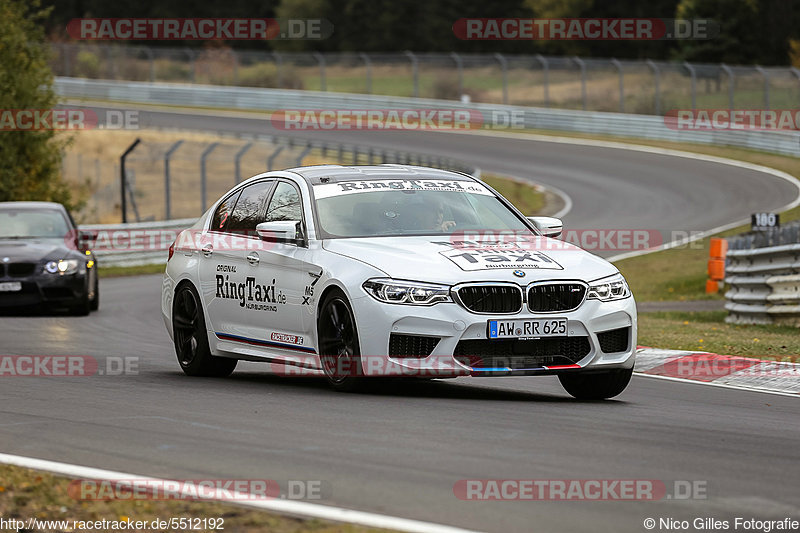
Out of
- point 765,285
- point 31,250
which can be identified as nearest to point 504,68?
point 765,285

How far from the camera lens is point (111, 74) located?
67.4 meters

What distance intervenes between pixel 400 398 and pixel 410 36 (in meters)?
85.9

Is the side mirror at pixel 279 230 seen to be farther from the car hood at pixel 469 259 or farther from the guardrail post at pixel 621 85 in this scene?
the guardrail post at pixel 621 85

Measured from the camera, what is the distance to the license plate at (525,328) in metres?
9.04

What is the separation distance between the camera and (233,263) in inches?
432

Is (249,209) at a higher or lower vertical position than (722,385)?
higher

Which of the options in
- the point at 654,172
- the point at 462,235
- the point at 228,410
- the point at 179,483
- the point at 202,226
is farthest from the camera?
the point at 654,172

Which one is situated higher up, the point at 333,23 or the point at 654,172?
the point at 333,23

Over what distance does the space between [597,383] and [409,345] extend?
1.55 metres

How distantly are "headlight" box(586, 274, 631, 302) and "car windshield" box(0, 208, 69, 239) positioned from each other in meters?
11.9

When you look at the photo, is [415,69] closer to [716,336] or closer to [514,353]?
[716,336]

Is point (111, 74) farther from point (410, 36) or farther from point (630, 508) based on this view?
point (630, 508)

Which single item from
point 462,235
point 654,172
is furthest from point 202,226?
point 654,172

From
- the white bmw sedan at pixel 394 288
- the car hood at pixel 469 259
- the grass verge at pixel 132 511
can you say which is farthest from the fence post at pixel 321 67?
the grass verge at pixel 132 511
